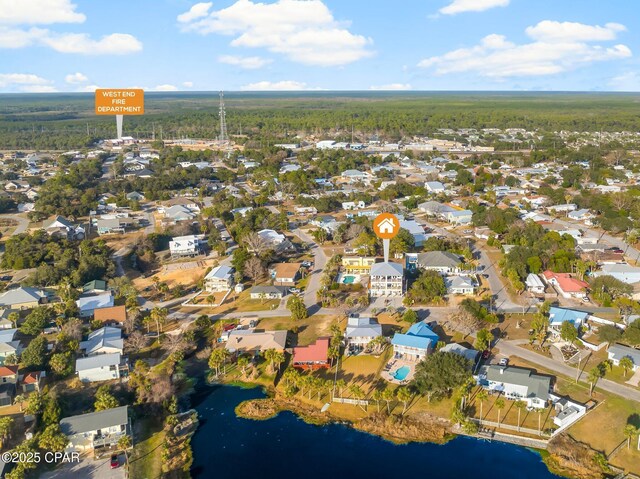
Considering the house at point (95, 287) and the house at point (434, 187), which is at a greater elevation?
the house at point (434, 187)

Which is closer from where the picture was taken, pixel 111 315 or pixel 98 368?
pixel 98 368

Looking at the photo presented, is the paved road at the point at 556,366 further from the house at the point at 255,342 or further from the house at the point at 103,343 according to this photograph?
the house at the point at 103,343

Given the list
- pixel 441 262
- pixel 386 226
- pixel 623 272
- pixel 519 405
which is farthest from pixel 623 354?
pixel 386 226

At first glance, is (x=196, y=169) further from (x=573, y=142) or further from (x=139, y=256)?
(x=573, y=142)

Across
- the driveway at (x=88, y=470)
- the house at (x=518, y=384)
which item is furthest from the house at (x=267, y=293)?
the driveway at (x=88, y=470)

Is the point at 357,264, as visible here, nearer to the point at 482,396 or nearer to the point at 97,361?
the point at 482,396
